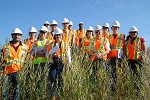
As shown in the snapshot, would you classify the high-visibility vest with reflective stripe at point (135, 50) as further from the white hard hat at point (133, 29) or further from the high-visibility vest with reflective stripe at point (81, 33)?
the high-visibility vest with reflective stripe at point (81, 33)

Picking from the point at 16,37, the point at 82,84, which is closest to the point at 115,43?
the point at 16,37

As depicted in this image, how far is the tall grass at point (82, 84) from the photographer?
5.60 metres

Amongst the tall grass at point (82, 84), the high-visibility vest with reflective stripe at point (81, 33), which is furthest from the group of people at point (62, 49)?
the high-visibility vest with reflective stripe at point (81, 33)

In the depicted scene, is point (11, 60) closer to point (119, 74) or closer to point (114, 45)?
point (119, 74)

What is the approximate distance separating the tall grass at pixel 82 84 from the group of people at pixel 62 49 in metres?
0.43

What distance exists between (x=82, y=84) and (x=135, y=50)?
3.91m

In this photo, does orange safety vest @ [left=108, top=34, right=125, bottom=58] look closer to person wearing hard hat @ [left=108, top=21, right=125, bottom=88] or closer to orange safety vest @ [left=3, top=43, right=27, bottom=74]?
person wearing hard hat @ [left=108, top=21, right=125, bottom=88]

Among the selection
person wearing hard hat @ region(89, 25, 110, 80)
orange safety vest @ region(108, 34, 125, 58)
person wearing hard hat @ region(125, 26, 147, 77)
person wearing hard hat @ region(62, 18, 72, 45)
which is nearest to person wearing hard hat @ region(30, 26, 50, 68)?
person wearing hard hat @ region(89, 25, 110, 80)

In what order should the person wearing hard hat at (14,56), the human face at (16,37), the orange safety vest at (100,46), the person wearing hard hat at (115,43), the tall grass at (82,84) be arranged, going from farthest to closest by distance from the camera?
1. the person wearing hard hat at (115,43)
2. the orange safety vest at (100,46)
3. the human face at (16,37)
4. the person wearing hard hat at (14,56)
5. the tall grass at (82,84)

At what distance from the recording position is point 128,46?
371 inches

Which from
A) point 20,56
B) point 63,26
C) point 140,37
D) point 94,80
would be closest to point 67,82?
point 94,80

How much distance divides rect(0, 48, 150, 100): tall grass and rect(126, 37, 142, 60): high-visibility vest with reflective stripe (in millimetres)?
1948

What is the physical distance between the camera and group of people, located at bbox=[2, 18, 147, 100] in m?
7.94

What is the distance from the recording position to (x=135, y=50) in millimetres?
9289
